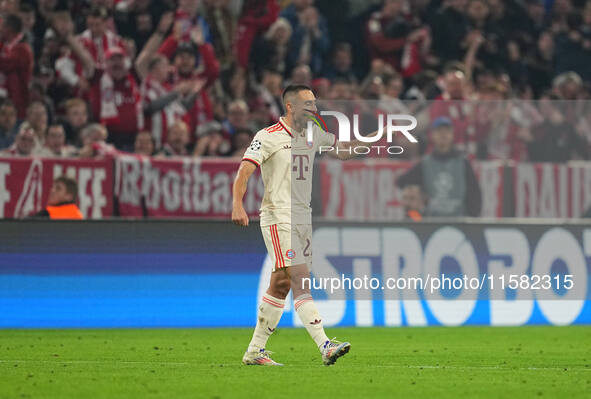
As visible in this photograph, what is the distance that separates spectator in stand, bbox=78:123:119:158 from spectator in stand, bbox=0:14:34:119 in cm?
129

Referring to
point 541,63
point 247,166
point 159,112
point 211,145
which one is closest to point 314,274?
point 211,145

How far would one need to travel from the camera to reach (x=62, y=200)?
12820 millimetres

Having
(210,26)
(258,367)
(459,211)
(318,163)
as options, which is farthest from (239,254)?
(210,26)

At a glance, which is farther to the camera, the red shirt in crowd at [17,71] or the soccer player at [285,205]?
the red shirt in crowd at [17,71]

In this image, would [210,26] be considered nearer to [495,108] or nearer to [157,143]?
[157,143]

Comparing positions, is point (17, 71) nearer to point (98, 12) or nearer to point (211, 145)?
point (98, 12)

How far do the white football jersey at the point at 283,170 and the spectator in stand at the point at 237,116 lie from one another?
6.23 metres

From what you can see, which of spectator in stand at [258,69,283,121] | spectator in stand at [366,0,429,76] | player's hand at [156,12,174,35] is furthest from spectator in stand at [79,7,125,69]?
spectator in stand at [366,0,429,76]

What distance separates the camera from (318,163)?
13.3 meters

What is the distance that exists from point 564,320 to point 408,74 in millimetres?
6221

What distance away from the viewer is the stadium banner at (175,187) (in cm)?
1337

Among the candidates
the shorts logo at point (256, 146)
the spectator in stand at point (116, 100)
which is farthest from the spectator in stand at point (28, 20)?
the shorts logo at point (256, 146)

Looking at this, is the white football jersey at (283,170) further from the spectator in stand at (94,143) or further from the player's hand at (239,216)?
the spectator in stand at (94,143)

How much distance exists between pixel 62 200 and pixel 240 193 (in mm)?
4727
